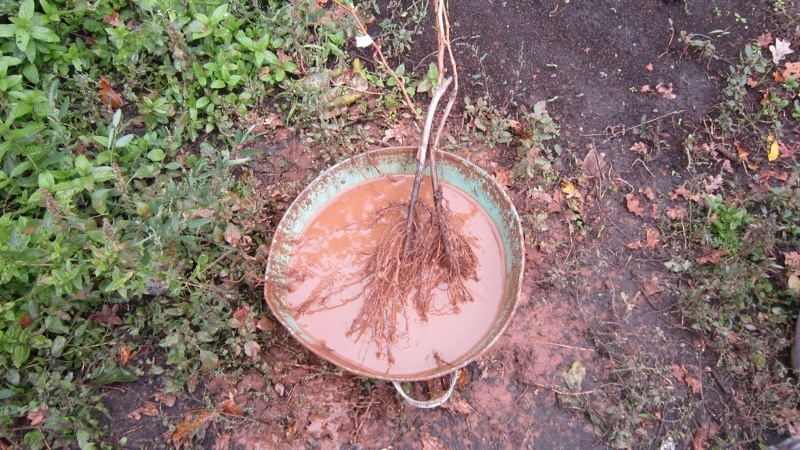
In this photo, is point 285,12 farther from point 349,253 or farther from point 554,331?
point 554,331

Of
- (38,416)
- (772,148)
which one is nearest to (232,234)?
(38,416)

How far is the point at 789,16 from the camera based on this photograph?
3.38m

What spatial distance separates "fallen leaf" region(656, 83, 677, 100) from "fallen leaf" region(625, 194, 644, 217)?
739mm

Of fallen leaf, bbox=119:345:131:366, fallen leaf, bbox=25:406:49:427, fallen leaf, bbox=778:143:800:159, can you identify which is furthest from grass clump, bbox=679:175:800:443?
fallen leaf, bbox=25:406:49:427

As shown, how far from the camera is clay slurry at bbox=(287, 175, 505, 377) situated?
2262mm

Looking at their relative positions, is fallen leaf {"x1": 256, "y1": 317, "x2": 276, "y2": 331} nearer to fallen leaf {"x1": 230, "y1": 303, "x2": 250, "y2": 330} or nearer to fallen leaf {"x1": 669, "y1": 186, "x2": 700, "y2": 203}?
fallen leaf {"x1": 230, "y1": 303, "x2": 250, "y2": 330}

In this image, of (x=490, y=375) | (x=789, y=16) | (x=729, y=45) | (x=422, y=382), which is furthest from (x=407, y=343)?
(x=789, y=16)

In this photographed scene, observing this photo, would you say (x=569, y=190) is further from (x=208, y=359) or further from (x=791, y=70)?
(x=208, y=359)

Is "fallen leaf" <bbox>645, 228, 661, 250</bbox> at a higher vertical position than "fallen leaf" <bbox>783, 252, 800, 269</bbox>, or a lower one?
lower

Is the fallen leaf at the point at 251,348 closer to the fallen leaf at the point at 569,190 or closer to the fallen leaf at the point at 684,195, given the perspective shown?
the fallen leaf at the point at 569,190

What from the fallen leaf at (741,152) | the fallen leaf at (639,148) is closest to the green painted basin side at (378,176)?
the fallen leaf at (639,148)

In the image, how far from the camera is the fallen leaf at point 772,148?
9.92 ft

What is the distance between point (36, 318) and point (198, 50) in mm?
1574

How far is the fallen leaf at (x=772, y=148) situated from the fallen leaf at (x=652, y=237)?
2.85ft
